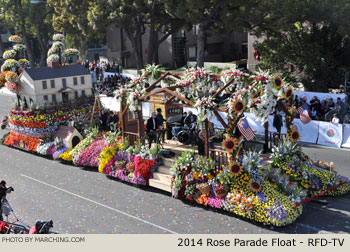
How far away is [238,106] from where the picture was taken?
41.7 ft

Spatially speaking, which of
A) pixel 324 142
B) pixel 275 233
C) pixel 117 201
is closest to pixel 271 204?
pixel 275 233

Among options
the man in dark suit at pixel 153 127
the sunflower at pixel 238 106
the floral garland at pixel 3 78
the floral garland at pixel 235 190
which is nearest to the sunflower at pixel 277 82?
the sunflower at pixel 238 106

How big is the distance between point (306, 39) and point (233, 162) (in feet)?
61.4

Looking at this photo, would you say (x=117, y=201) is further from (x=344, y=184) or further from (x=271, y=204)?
(x=344, y=184)

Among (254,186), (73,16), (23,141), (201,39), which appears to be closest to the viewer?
(254,186)

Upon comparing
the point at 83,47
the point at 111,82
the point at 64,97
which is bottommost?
the point at 64,97

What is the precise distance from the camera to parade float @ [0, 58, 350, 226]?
41.4 feet

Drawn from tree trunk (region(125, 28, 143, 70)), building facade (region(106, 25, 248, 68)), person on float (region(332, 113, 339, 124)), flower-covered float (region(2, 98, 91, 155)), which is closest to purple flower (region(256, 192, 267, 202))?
person on float (region(332, 113, 339, 124))

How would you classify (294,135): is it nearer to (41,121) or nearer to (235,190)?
(235,190)

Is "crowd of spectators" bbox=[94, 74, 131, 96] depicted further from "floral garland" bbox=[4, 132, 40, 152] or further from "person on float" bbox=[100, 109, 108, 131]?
"person on float" bbox=[100, 109, 108, 131]

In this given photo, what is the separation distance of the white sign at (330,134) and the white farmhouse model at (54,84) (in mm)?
11786

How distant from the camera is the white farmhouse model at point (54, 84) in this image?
20.3 metres

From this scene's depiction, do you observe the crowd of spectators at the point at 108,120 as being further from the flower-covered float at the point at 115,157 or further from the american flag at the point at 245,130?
the american flag at the point at 245,130

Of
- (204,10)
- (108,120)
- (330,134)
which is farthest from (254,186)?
(204,10)
